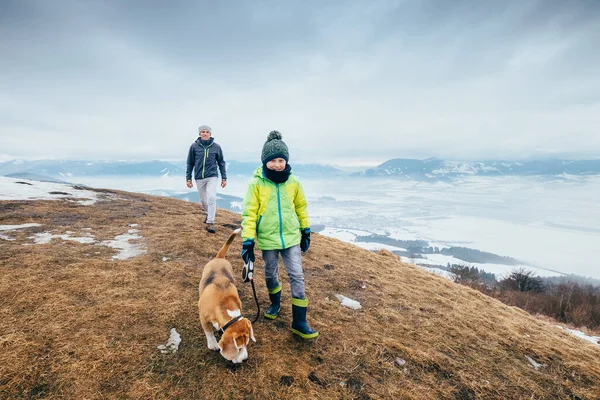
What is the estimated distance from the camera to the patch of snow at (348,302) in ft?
21.7

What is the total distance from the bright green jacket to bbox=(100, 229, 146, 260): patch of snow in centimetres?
490

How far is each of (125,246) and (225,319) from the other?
20.6 ft

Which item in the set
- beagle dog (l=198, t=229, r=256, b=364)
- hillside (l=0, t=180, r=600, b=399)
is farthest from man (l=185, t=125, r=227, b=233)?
beagle dog (l=198, t=229, r=256, b=364)

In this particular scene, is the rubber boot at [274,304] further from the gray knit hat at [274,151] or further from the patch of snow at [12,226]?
the patch of snow at [12,226]

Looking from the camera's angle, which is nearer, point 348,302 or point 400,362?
point 400,362

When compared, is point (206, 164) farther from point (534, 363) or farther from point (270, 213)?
point (534, 363)

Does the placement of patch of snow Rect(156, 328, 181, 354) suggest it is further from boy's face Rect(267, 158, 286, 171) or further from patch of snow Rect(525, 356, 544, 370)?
patch of snow Rect(525, 356, 544, 370)

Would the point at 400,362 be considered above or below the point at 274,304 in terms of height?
below

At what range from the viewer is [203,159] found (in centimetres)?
1014

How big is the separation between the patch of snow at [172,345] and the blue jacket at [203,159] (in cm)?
662

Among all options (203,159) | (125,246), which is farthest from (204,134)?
(125,246)

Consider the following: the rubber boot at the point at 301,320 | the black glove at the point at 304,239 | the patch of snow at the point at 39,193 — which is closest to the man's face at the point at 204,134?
the black glove at the point at 304,239

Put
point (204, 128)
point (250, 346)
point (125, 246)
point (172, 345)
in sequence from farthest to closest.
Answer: point (204, 128) → point (125, 246) → point (250, 346) → point (172, 345)

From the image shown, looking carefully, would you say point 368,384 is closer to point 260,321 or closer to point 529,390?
point 260,321
